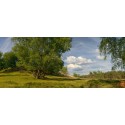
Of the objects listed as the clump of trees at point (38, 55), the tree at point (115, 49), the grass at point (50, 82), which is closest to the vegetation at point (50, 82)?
the grass at point (50, 82)

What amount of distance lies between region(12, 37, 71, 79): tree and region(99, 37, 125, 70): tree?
1.99ft

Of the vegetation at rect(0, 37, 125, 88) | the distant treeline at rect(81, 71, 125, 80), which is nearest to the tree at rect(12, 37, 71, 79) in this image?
the vegetation at rect(0, 37, 125, 88)

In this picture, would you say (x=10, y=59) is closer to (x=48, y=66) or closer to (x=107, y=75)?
(x=48, y=66)

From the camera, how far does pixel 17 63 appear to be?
654 cm

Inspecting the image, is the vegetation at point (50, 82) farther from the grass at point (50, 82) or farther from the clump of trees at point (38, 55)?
the clump of trees at point (38, 55)

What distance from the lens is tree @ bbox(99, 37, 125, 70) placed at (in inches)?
253

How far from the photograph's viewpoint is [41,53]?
6.60 m

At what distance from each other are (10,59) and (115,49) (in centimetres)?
185

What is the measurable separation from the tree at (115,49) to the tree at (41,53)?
0.61m

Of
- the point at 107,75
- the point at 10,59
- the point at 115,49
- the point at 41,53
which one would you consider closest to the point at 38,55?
the point at 41,53
